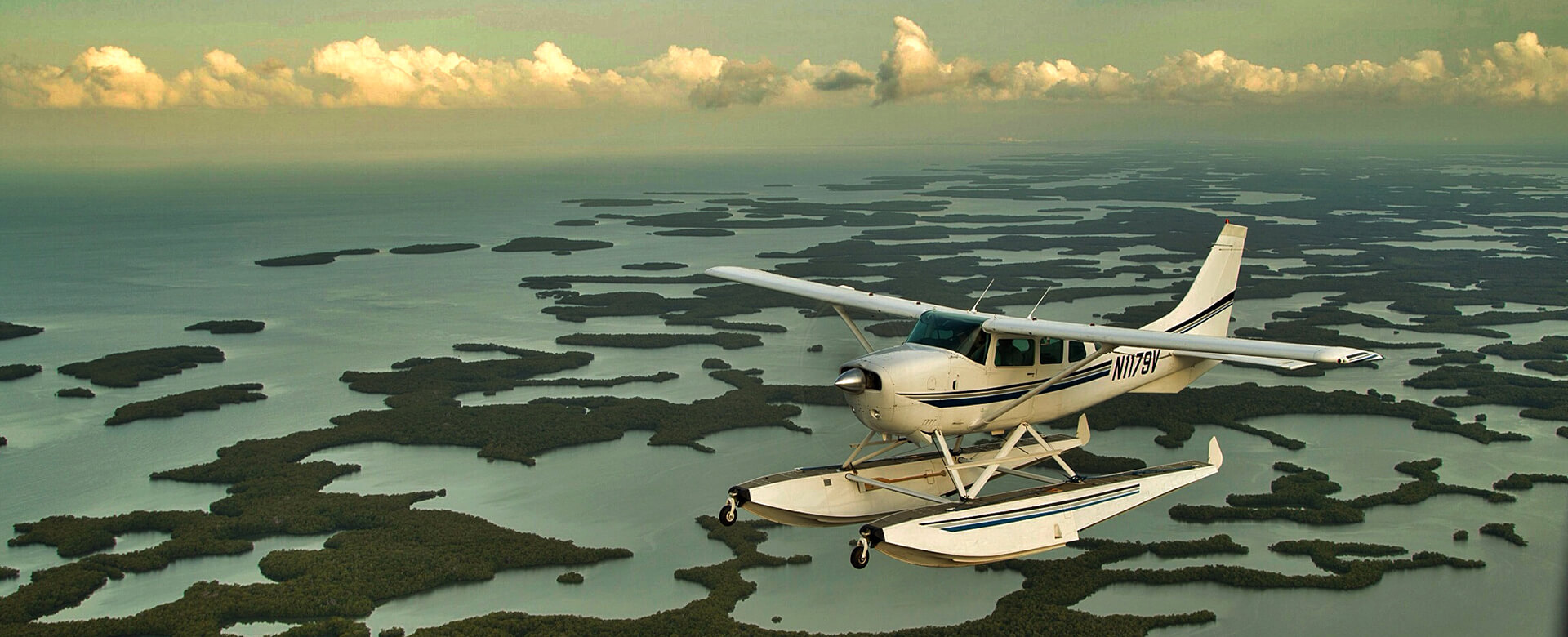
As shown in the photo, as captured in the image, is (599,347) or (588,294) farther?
(588,294)

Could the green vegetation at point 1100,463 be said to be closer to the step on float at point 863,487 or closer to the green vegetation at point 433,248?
the step on float at point 863,487

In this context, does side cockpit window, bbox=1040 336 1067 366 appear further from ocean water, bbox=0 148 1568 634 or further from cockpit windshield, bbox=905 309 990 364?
ocean water, bbox=0 148 1568 634

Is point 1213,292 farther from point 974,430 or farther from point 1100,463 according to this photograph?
point 1100,463

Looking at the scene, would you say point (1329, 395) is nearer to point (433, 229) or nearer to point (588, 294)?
point (588, 294)

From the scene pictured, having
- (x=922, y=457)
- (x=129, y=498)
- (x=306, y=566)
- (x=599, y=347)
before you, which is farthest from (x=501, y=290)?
(x=922, y=457)

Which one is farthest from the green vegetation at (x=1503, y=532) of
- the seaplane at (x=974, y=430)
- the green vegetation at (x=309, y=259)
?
the green vegetation at (x=309, y=259)

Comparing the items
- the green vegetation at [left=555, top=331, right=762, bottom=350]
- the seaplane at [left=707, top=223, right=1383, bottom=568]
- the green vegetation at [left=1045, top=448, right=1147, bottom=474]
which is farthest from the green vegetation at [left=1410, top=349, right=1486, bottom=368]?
the seaplane at [left=707, top=223, right=1383, bottom=568]

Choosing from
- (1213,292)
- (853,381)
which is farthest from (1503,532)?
(853,381)
